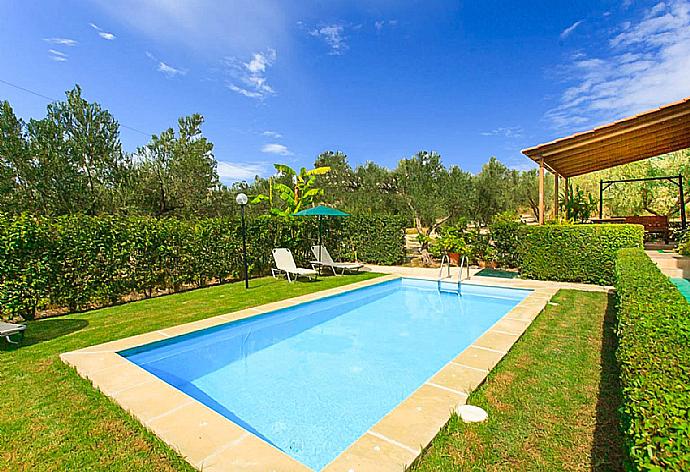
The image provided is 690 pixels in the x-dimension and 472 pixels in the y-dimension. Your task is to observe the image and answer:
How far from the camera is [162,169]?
1566 centimetres

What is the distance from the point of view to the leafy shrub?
1185cm

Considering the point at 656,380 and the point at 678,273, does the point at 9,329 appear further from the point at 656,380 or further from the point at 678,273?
the point at 678,273

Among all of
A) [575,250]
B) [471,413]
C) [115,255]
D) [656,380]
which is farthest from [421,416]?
[575,250]

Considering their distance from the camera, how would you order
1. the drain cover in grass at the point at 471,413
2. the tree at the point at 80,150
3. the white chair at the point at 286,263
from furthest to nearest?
the tree at the point at 80,150
the white chair at the point at 286,263
the drain cover in grass at the point at 471,413

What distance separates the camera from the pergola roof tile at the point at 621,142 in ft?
27.1

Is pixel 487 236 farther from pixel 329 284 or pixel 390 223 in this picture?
pixel 329 284

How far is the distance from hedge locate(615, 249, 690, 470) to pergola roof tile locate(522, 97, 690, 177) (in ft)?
22.9

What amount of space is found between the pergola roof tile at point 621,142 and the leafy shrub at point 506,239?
7.39ft

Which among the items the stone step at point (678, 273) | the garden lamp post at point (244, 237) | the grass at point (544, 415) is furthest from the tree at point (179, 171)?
the stone step at point (678, 273)

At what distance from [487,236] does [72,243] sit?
12.2m

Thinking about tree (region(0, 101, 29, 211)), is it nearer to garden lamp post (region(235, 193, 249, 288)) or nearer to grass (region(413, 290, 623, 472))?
garden lamp post (region(235, 193, 249, 288))

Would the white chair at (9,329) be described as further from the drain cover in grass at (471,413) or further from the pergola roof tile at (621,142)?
the pergola roof tile at (621,142)

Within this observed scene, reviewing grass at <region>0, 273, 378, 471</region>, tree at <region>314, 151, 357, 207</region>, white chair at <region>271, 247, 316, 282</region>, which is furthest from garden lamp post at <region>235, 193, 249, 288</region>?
tree at <region>314, 151, 357, 207</region>

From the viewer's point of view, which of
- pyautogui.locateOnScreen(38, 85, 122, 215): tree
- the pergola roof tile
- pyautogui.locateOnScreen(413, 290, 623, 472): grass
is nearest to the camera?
pyautogui.locateOnScreen(413, 290, 623, 472): grass
